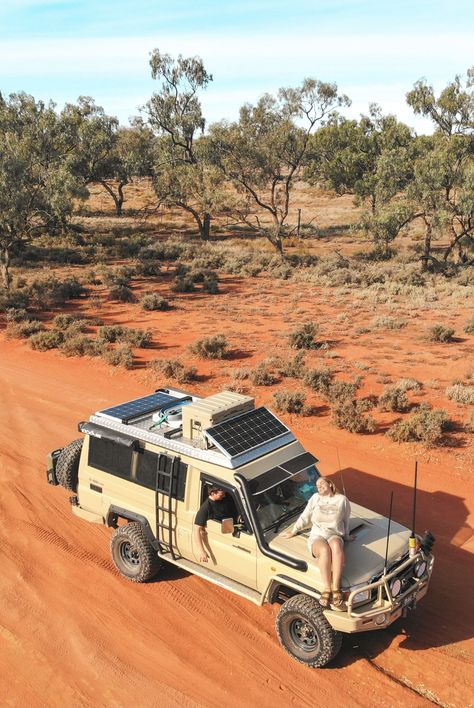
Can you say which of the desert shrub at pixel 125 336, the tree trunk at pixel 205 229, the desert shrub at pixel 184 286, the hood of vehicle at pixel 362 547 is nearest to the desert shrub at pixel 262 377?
the desert shrub at pixel 125 336

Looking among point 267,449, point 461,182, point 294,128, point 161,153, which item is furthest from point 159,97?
point 267,449

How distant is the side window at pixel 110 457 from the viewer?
807 cm

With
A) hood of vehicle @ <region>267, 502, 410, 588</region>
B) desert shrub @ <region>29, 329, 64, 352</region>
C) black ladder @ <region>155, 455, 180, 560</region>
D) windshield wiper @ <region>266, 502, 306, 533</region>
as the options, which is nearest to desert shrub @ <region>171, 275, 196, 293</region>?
desert shrub @ <region>29, 329, 64, 352</region>

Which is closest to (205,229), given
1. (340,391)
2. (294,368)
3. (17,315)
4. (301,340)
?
(17,315)

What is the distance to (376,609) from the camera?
6.29 metres

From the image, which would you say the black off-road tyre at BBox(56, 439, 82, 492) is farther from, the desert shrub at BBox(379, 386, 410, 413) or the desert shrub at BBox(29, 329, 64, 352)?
the desert shrub at BBox(29, 329, 64, 352)

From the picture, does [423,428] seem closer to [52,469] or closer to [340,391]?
[340,391]

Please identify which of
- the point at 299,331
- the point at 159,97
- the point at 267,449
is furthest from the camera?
the point at 159,97

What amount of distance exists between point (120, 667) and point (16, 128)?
125 feet

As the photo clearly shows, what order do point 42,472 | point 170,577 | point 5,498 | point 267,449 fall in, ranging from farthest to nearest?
point 42,472 < point 5,498 < point 170,577 < point 267,449

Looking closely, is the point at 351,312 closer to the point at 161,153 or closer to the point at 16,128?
the point at 16,128

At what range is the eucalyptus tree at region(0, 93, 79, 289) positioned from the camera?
86.0 ft

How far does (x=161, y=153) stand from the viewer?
48.6m

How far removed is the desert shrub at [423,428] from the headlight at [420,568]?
17.9 ft
